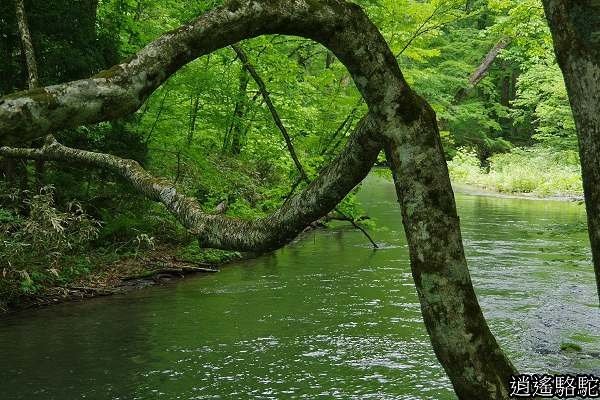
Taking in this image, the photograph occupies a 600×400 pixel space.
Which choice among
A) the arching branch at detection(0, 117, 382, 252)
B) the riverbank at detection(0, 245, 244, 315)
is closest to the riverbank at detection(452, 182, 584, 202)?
the riverbank at detection(0, 245, 244, 315)

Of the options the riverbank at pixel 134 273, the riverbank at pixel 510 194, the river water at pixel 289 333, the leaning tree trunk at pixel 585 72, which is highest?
the leaning tree trunk at pixel 585 72

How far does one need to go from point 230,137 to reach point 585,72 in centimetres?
1300

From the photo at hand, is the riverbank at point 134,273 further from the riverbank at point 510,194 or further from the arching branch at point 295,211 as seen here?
the riverbank at point 510,194

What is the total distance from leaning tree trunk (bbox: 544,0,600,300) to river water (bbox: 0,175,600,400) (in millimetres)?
3514

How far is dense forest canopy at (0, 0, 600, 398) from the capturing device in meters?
2.71

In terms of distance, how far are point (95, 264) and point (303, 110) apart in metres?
5.59

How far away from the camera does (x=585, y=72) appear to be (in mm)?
2451

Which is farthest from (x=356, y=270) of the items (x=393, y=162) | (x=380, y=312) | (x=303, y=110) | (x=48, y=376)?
(x=393, y=162)

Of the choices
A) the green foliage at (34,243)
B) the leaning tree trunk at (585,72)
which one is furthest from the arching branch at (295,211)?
the green foliage at (34,243)

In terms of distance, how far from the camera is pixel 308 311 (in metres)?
8.36

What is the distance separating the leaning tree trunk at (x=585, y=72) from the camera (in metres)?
2.43

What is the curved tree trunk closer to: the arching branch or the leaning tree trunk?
the arching branch

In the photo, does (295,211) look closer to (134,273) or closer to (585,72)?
(585,72)

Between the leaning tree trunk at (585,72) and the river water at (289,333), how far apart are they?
11.5 feet
